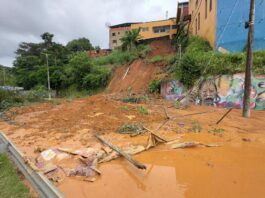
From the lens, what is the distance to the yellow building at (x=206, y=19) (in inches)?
649

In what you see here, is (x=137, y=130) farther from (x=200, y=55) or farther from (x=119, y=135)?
(x=200, y=55)

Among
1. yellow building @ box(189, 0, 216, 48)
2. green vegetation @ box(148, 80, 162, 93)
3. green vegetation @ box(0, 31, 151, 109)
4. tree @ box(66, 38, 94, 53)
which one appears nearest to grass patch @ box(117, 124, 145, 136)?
green vegetation @ box(148, 80, 162, 93)

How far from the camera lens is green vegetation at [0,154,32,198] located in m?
3.97

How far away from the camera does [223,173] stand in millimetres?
4707

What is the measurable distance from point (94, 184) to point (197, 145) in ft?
11.0

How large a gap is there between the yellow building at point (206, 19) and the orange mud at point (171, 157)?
27.2 ft

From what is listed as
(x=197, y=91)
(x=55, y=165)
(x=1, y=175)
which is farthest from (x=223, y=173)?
(x=197, y=91)

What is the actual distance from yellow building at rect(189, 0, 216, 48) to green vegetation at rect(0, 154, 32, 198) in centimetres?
1517

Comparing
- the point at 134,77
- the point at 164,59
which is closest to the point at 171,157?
the point at 164,59

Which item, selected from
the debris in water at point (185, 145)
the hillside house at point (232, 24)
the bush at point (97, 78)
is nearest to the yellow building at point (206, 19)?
the hillside house at point (232, 24)

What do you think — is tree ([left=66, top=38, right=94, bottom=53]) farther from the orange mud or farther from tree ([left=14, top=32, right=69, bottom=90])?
the orange mud

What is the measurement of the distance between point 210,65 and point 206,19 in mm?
6212

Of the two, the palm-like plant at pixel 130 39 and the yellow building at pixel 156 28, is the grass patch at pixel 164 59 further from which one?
the yellow building at pixel 156 28

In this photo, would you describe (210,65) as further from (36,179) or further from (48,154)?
(36,179)
